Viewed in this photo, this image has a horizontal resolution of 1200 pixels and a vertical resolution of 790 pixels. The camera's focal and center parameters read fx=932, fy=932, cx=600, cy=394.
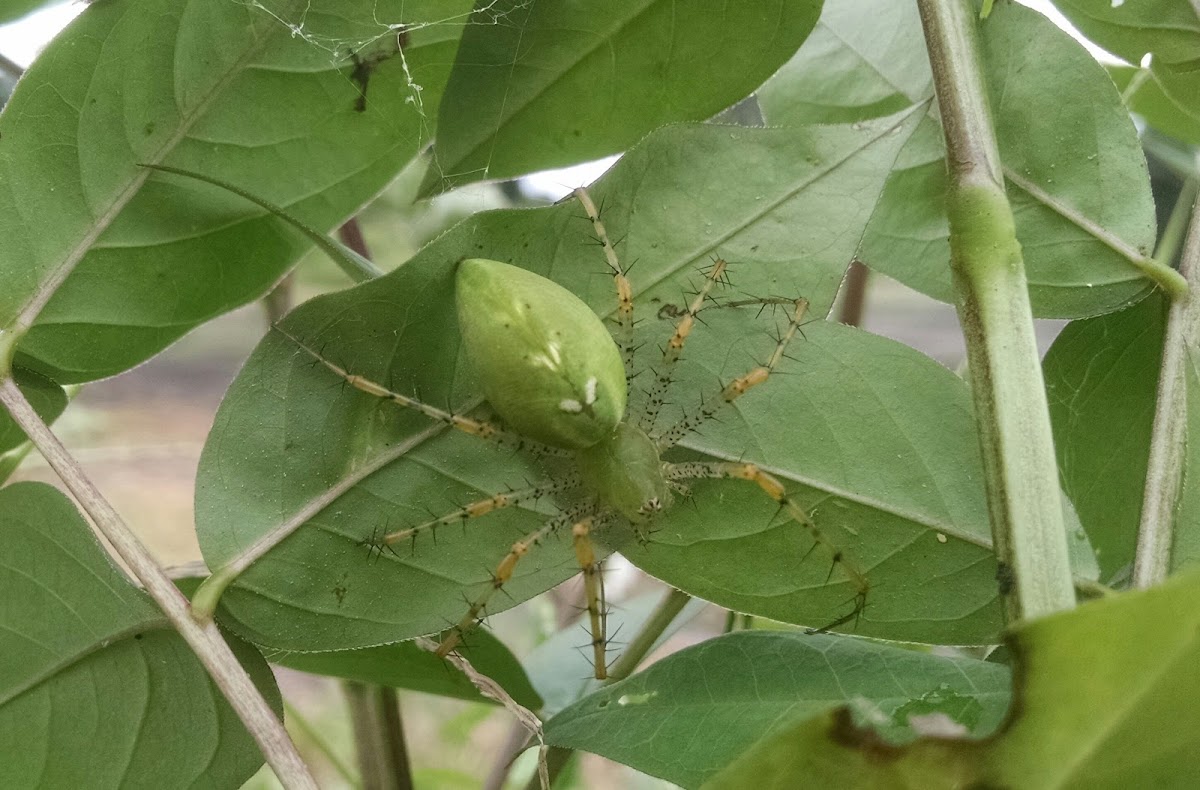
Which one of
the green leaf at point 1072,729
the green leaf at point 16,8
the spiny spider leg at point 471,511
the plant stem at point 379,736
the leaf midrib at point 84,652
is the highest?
the green leaf at point 16,8

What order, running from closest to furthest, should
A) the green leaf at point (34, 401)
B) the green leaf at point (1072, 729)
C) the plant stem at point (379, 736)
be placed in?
the green leaf at point (1072, 729), the green leaf at point (34, 401), the plant stem at point (379, 736)

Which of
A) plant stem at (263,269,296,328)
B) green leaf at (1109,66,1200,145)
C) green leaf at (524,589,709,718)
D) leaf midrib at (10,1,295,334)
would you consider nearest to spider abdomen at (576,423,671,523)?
green leaf at (524,589,709,718)

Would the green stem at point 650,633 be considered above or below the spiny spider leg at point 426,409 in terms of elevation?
below

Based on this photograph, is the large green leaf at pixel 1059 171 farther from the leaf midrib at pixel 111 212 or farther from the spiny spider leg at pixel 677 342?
the leaf midrib at pixel 111 212

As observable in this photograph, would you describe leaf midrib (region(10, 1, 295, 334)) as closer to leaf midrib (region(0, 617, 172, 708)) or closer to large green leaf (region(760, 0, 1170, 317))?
leaf midrib (region(0, 617, 172, 708))

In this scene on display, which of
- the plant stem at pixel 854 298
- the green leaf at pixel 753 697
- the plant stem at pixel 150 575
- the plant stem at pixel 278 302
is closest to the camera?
the green leaf at pixel 753 697

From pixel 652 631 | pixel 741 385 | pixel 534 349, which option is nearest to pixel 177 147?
pixel 534 349

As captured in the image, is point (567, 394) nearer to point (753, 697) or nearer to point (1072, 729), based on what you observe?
point (753, 697)

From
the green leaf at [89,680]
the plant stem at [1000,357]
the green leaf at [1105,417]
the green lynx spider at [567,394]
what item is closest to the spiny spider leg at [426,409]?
the green lynx spider at [567,394]
